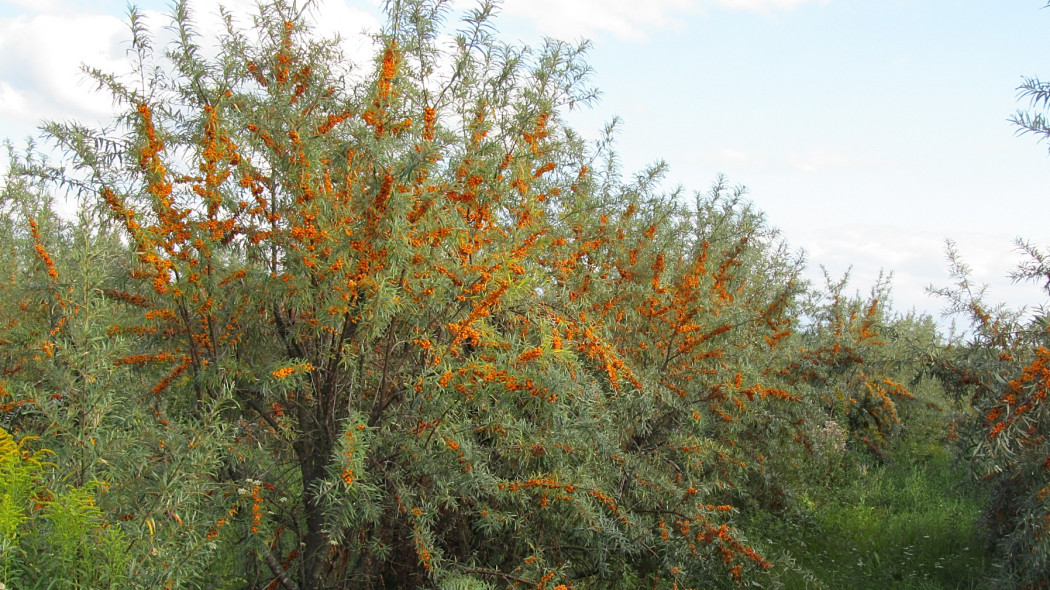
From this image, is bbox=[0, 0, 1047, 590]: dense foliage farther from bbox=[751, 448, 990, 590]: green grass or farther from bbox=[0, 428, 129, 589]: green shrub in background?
bbox=[751, 448, 990, 590]: green grass

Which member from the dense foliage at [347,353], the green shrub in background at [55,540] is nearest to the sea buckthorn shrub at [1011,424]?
the dense foliage at [347,353]

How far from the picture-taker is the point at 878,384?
350 inches

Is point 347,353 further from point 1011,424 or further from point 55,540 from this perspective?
point 1011,424

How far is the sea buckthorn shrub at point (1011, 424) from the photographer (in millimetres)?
3760

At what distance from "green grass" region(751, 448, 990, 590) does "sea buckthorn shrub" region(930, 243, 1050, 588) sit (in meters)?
0.29

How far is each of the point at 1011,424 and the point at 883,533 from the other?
3.30 meters

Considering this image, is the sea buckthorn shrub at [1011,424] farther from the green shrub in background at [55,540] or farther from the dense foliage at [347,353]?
the green shrub in background at [55,540]

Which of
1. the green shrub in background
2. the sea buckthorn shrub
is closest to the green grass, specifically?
the sea buckthorn shrub

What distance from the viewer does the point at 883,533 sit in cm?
661

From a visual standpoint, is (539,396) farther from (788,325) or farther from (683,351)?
(788,325)

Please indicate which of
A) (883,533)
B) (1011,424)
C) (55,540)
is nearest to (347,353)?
(55,540)

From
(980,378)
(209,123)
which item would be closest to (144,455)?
(209,123)

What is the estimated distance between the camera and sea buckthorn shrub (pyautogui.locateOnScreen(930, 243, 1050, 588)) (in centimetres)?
376

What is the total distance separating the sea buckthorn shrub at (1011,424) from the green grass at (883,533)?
29cm
